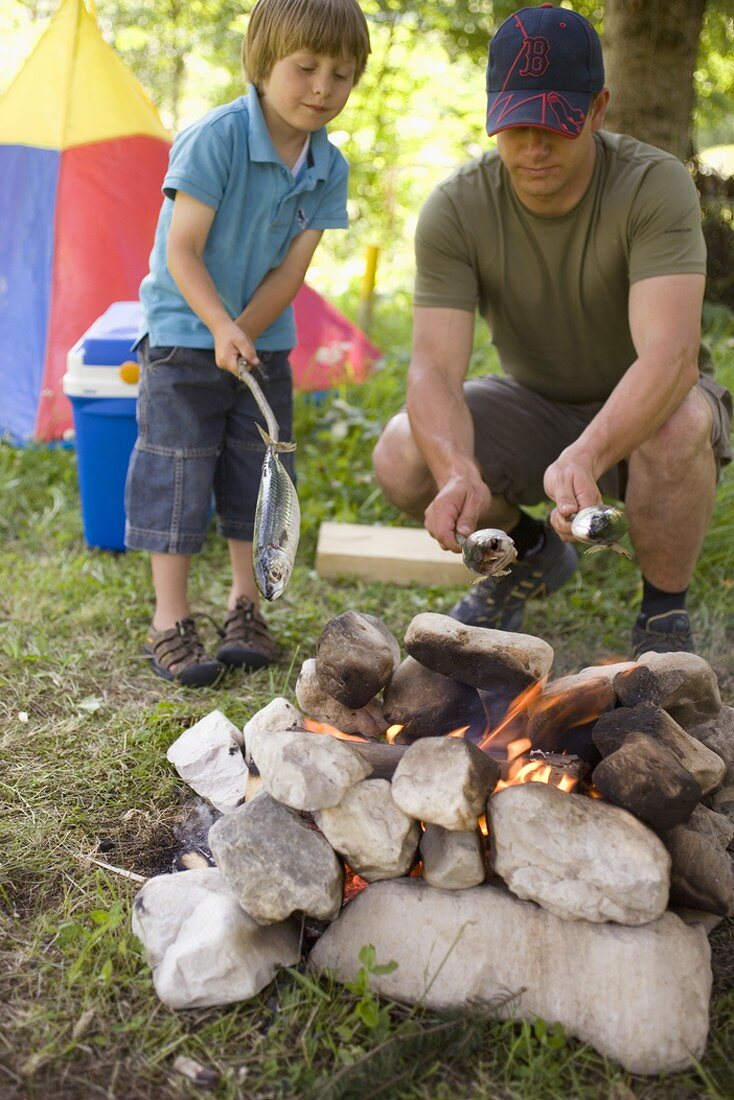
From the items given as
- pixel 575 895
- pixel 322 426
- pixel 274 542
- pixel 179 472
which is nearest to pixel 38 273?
pixel 322 426

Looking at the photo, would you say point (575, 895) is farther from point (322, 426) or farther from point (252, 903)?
point (322, 426)

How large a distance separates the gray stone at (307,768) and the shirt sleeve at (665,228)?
142 centimetres

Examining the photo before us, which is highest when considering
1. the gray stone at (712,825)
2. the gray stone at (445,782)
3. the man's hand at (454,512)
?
the man's hand at (454,512)

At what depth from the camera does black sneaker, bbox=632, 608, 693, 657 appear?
2650 millimetres

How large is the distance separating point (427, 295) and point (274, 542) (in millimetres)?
957

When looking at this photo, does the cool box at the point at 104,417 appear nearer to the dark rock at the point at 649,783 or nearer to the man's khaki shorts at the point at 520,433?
the man's khaki shorts at the point at 520,433

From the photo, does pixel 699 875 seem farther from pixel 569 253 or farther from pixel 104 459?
pixel 104 459

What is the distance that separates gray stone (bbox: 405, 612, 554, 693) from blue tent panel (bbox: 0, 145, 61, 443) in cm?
284

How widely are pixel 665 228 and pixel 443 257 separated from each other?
0.56 metres

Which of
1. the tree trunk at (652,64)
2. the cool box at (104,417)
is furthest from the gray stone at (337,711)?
the tree trunk at (652,64)

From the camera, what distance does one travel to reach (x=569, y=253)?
258cm

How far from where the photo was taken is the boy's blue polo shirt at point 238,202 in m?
2.47

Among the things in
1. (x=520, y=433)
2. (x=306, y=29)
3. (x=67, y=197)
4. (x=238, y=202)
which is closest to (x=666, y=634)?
(x=520, y=433)

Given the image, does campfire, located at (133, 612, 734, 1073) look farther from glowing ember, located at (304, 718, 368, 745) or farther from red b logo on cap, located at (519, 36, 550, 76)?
red b logo on cap, located at (519, 36, 550, 76)
